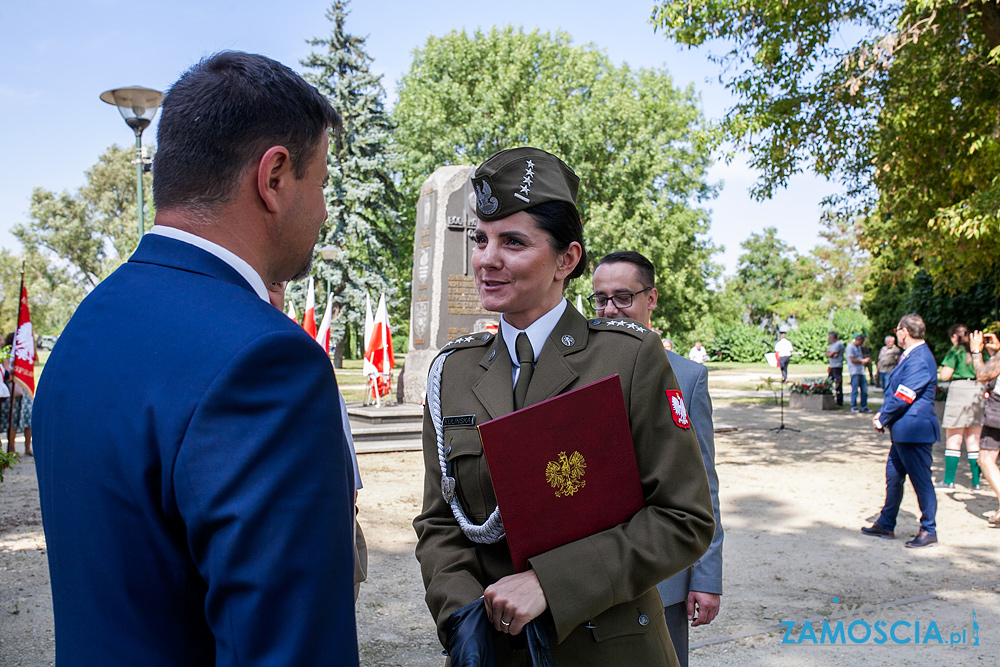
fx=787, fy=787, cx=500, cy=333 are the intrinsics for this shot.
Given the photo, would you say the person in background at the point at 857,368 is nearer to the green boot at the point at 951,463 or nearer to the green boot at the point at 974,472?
the green boot at the point at 974,472

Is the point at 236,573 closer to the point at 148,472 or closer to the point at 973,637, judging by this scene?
the point at 148,472

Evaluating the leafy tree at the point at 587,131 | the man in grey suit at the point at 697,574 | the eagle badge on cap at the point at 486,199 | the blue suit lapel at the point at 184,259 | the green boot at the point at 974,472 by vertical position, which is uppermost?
the leafy tree at the point at 587,131

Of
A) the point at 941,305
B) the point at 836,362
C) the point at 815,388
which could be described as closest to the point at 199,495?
the point at 815,388

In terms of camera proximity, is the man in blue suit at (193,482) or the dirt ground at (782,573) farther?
the dirt ground at (782,573)

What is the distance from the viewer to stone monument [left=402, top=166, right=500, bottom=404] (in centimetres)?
1565

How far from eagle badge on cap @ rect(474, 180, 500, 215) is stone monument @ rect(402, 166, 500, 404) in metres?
13.3

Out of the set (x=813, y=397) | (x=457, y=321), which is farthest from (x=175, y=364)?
(x=813, y=397)

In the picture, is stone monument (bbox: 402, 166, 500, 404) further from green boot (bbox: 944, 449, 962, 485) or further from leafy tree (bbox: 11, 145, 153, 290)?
leafy tree (bbox: 11, 145, 153, 290)

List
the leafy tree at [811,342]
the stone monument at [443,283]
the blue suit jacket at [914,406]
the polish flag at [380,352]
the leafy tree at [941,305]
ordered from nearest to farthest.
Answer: the blue suit jacket at [914,406], the stone monument at [443,283], the polish flag at [380,352], the leafy tree at [941,305], the leafy tree at [811,342]

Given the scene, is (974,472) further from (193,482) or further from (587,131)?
(587,131)

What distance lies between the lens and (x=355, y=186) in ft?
108

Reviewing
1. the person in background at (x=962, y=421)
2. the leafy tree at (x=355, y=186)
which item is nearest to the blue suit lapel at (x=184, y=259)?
the person in background at (x=962, y=421)

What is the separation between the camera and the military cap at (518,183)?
200cm

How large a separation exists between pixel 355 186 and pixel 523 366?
32.2 m
